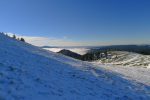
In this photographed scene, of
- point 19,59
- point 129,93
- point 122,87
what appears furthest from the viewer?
point 19,59

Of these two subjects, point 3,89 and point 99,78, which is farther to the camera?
point 99,78

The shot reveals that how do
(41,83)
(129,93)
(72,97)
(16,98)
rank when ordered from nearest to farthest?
(16,98)
(72,97)
(41,83)
(129,93)

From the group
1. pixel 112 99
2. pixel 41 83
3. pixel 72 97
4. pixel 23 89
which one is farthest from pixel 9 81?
pixel 112 99

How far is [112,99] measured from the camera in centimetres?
1947

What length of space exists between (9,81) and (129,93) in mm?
9779

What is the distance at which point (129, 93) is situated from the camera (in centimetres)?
2200

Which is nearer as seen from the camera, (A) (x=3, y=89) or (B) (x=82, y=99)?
(A) (x=3, y=89)

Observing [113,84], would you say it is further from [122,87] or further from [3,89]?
[3,89]

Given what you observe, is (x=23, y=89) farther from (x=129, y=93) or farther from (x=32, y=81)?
(x=129, y=93)

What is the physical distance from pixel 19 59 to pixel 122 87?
957 centimetres

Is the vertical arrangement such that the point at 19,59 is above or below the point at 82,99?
above

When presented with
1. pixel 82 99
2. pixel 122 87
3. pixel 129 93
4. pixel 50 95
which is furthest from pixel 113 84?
pixel 50 95

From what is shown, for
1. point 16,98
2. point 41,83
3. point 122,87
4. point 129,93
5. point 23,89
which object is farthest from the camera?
point 122,87

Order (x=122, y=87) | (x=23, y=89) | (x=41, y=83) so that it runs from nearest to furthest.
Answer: (x=23, y=89)
(x=41, y=83)
(x=122, y=87)
